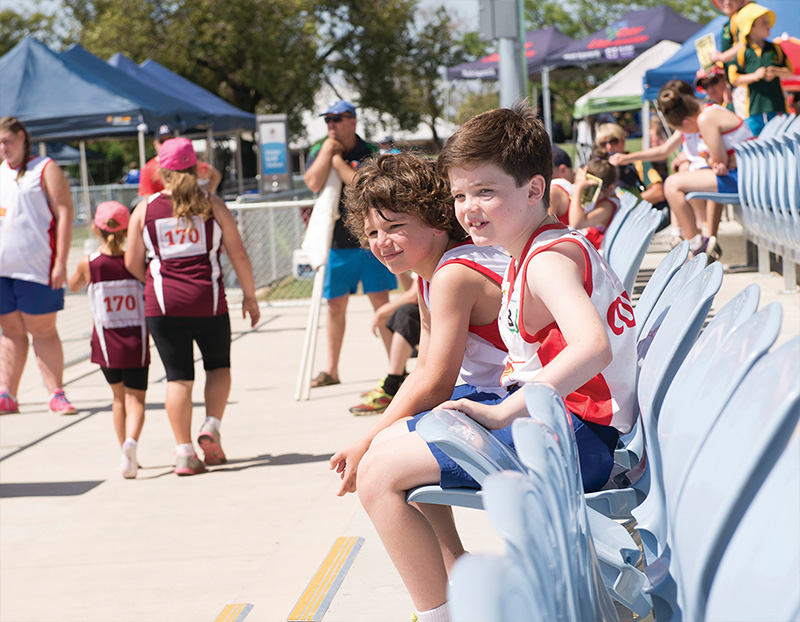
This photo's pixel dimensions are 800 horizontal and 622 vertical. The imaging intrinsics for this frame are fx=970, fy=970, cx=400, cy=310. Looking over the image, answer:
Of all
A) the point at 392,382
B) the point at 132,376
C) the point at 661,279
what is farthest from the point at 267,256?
the point at 661,279

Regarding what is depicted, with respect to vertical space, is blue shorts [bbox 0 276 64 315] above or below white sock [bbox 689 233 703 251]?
below

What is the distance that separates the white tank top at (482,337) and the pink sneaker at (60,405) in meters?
4.93

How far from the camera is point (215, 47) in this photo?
34312 millimetres

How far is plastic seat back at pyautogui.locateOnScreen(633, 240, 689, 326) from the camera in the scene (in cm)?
283

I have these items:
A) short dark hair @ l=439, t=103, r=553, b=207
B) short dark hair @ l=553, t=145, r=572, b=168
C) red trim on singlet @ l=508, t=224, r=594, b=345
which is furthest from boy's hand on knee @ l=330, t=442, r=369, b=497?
short dark hair @ l=553, t=145, r=572, b=168

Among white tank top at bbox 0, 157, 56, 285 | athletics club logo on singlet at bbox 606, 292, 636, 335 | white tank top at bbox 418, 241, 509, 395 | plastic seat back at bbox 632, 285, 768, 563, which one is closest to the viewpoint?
plastic seat back at bbox 632, 285, 768, 563

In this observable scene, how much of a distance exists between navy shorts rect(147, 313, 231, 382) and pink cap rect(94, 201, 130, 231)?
0.70 m

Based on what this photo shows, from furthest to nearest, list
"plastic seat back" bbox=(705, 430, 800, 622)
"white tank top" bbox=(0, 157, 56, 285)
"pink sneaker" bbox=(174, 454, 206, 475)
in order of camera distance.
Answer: "white tank top" bbox=(0, 157, 56, 285)
"pink sneaker" bbox=(174, 454, 206, 475)
"plastic seat back" bbox=(705, 430, 800, 622)

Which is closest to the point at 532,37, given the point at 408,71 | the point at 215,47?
the point at 215,47

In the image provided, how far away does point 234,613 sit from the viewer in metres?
3.29

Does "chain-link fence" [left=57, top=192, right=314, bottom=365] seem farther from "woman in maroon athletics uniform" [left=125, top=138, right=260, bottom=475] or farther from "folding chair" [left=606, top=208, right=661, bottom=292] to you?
"folding chair" [left=606, top=208, right=661, bottom=292]

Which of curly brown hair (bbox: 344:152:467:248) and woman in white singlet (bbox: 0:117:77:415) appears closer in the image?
curly brown hair (bbox: 344:152:467:248)

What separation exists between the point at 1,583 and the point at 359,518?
4.85ft

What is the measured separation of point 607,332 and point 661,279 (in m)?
0.78
